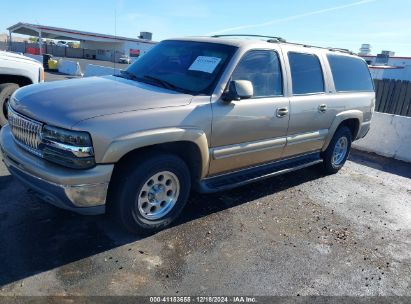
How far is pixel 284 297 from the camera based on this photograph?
3.05 m

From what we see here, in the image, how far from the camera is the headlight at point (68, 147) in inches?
119

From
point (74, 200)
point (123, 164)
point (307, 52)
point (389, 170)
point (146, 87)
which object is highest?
point (307, 52)

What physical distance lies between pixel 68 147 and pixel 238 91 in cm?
175

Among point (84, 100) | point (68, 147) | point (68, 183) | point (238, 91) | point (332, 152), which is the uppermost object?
point (238, 91)

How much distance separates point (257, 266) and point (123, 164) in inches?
60.6

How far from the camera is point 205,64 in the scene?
4125mm

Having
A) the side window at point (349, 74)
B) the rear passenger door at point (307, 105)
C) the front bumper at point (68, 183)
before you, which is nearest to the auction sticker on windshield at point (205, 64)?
the rear passenger door at point (307, 105)

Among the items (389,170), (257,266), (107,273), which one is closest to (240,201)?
(257,266)

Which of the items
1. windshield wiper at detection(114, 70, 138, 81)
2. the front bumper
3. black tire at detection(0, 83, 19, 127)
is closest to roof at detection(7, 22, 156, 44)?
black tire at detection(0, 83, 19, 127)

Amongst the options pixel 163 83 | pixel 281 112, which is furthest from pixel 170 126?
pixel 281 112

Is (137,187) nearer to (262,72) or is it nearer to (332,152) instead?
(262,72)

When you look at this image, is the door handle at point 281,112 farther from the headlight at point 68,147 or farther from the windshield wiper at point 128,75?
the headlight at point 68,147

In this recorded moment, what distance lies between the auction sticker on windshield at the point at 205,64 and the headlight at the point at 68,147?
1.60 metres

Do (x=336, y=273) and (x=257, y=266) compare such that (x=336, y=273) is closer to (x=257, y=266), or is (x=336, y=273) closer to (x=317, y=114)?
(x=257, y=266)
